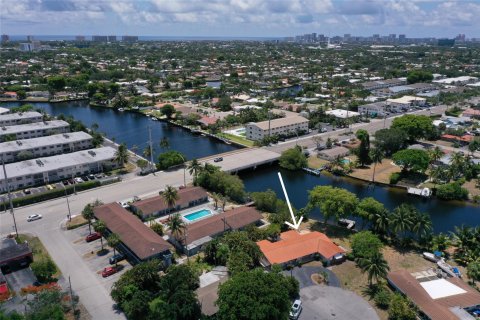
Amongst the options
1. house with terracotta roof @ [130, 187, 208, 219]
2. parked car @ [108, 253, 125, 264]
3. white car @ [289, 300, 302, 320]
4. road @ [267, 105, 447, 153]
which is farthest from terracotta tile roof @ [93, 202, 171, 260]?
road @ [267, 105, 447, 153]

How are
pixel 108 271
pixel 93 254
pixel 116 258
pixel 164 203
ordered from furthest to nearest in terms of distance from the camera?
1. pixel 164 203
2. pixel 93 254
3. pixel 116 258
4. pixel 108 271

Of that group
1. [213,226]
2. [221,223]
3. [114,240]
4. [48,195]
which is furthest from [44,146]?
[221,223]

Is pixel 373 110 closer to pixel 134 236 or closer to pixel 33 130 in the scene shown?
pixel 134 236

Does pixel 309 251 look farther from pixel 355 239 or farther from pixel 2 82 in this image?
pixel 2 82

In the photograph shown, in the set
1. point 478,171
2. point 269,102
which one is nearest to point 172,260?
point 478,171

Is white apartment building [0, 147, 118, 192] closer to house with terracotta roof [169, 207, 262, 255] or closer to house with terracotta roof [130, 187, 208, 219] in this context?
house with terracotta roof [130, 187, 208, 219]

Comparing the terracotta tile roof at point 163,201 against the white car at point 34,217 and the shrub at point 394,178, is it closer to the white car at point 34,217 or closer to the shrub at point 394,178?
the white car at point 34,217
